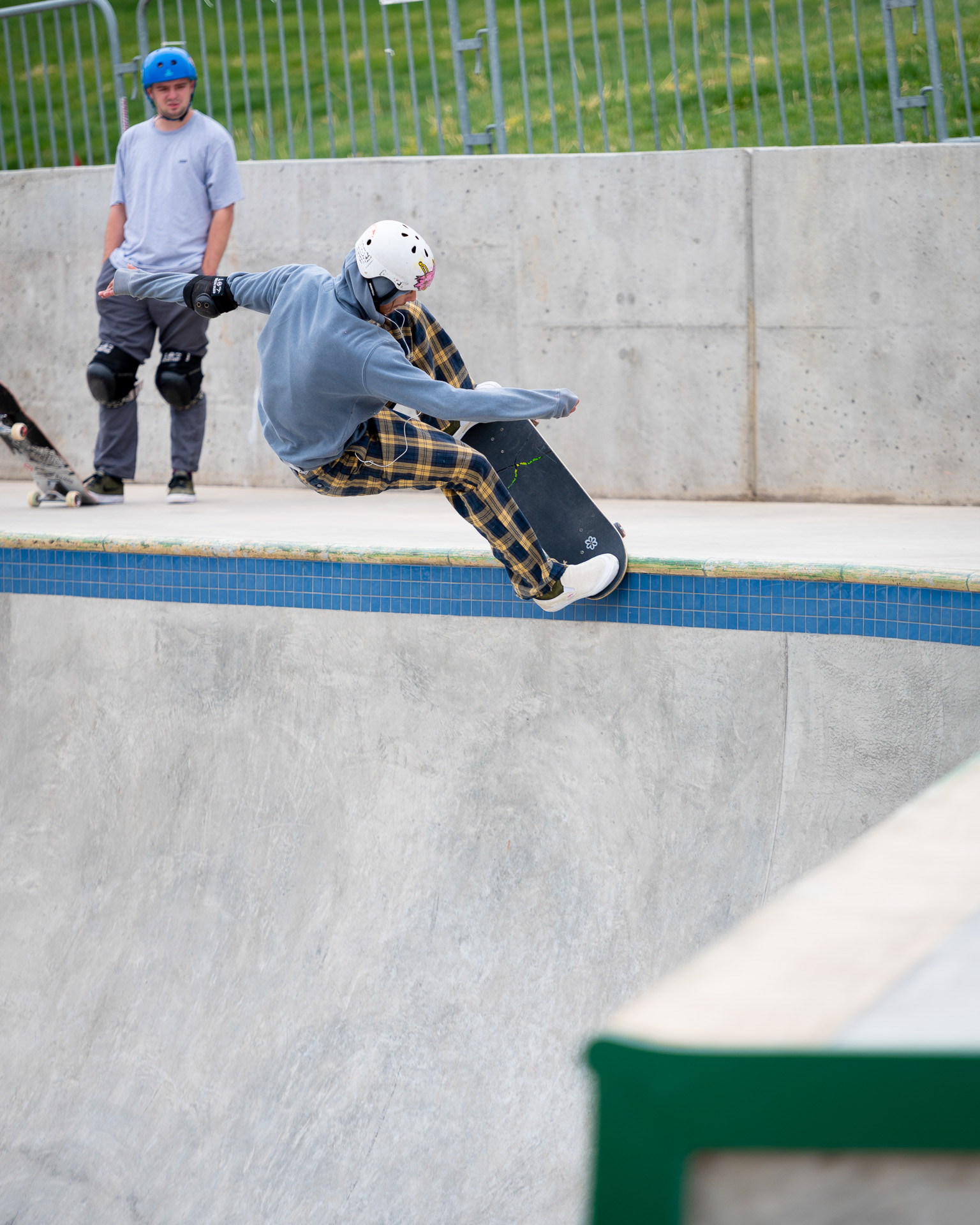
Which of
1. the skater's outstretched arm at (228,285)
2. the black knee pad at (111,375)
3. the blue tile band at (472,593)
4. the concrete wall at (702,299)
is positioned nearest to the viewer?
Result: the blue tile band at (472,593)

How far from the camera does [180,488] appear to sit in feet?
23.7

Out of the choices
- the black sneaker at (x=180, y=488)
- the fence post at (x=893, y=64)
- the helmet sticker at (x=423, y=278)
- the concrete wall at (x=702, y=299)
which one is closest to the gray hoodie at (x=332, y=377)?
the helmet sticker at (x=423, y=278)

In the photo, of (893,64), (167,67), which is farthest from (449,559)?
(893,64)

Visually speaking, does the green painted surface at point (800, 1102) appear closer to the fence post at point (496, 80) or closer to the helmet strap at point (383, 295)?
the helmet strap at point (383, 295)

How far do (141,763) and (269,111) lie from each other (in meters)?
4.88

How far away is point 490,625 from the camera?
4.69 metres

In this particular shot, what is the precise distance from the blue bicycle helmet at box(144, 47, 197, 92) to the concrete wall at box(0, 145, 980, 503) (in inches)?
53.7

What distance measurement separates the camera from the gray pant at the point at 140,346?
22.4 feet

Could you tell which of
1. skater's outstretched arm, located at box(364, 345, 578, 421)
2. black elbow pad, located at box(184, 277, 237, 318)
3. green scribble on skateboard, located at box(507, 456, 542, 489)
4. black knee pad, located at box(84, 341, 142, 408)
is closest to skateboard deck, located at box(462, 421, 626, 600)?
green scribble on skateboard, located at box(507, 456, 542, 489)

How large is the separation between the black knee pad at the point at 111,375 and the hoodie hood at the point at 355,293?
3.19m

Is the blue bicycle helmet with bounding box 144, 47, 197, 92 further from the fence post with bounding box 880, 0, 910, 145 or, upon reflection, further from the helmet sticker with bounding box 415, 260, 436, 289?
the fence post with bounding box 880, 0, 910, 145

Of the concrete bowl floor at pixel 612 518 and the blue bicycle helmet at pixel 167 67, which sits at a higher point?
the blue bicycle helmet at pixel 167 67

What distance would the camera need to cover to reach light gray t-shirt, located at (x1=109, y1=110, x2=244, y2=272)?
6.67 metres

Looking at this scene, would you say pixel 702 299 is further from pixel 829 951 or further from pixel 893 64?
pixel 829 951
